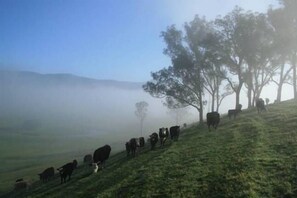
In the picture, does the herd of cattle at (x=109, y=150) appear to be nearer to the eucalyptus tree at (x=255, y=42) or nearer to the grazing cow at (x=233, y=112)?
the grazing cow at (x=233, y=112)

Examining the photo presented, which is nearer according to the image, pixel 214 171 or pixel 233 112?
pixel 214 171

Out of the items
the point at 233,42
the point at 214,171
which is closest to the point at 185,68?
the point at 233,42

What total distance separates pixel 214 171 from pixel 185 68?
45.8m

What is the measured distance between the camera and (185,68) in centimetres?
6838

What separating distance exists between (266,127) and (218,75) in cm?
3239

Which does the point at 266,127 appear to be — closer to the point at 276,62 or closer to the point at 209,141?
the point at 209,141

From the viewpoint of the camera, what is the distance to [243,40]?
6406 cm

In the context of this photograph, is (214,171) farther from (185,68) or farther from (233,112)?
(185,68)

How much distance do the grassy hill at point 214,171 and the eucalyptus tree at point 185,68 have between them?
33.5m

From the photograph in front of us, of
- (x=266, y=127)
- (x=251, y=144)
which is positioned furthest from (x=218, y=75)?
(x=251, y=144)

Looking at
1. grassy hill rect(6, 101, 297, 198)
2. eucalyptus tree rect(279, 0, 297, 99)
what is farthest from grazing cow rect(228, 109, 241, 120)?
eucalyptus tree rect(279, 0, 297, 99)

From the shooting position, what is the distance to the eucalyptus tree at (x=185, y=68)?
68.6 meters

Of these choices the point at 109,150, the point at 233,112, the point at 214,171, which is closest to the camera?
the point at 214,171

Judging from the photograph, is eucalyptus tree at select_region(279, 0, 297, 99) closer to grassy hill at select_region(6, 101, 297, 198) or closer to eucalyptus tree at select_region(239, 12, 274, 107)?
eucalyptus tree at select_region(239, 12, 274, 107)
